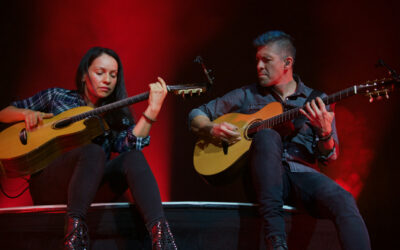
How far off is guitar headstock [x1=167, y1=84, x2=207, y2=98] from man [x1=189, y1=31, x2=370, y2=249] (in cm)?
21

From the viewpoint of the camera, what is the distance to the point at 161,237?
1.62 m

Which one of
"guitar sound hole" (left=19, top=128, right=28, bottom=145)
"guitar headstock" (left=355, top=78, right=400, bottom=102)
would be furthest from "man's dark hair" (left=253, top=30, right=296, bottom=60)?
"guitar sound hole" (left=19, top=128, right=28, bottom=145)

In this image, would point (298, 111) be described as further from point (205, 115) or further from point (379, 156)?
point (379, 156)

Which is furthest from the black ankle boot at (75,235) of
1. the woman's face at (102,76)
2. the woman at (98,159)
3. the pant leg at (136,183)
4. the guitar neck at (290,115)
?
the guitar neck at (290,115)

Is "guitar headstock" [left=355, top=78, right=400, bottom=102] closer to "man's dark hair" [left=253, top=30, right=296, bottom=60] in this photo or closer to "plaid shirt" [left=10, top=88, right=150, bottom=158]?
"man's dark hair" [left=253, top=30, right=296, bottom=60]

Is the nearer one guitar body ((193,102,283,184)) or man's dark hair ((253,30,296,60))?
guitar body ((193,102,283,184))

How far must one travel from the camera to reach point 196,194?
313cm

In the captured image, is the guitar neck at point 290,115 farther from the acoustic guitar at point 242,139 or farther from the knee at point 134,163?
the knee at point 134,163

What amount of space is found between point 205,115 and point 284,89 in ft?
1.66

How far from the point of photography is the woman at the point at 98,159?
5.43 ft

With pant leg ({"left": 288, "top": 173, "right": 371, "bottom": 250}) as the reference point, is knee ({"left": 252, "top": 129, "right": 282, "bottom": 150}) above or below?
above

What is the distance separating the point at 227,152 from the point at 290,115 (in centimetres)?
39

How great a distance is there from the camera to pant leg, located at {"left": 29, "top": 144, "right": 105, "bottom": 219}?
1.66 metres

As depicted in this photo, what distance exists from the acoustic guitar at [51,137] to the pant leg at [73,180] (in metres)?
0.10
